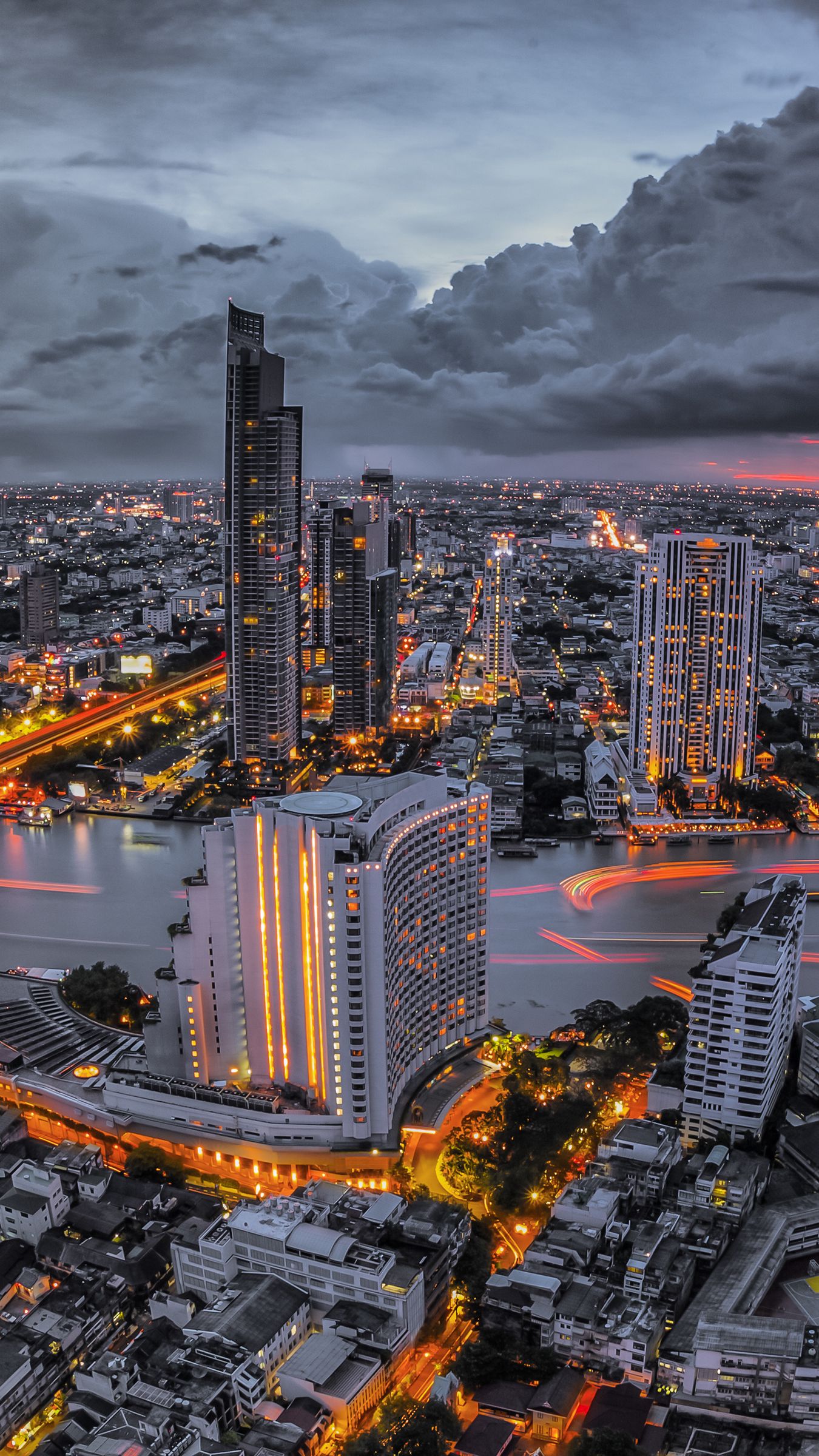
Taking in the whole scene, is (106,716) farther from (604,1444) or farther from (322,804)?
(604,1444)

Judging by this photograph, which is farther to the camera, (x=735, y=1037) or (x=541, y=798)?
(x=541, y=798)

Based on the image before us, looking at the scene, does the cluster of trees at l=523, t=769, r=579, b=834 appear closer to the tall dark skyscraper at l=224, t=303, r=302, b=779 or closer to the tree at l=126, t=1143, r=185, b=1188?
the tall dark skyscraper at l=224, t=303, r=302, b=779

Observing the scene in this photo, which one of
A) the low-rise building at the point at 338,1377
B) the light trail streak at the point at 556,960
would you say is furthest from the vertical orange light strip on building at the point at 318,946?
the light trail streak at the point at 556,960

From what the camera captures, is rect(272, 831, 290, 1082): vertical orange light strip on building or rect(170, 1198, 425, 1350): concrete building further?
rect(272, 831, 290, 1082): vertical orange light strip on building

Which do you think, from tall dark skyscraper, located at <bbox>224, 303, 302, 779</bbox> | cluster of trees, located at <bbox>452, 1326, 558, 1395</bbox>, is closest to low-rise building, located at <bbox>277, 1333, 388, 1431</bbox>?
cluster of trees, located at <bbox>452, 1326, 558, 1395</bbox>

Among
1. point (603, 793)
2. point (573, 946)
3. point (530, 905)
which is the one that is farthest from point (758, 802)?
point (573, 946)

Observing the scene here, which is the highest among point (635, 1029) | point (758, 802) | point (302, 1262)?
point (758, 802)
